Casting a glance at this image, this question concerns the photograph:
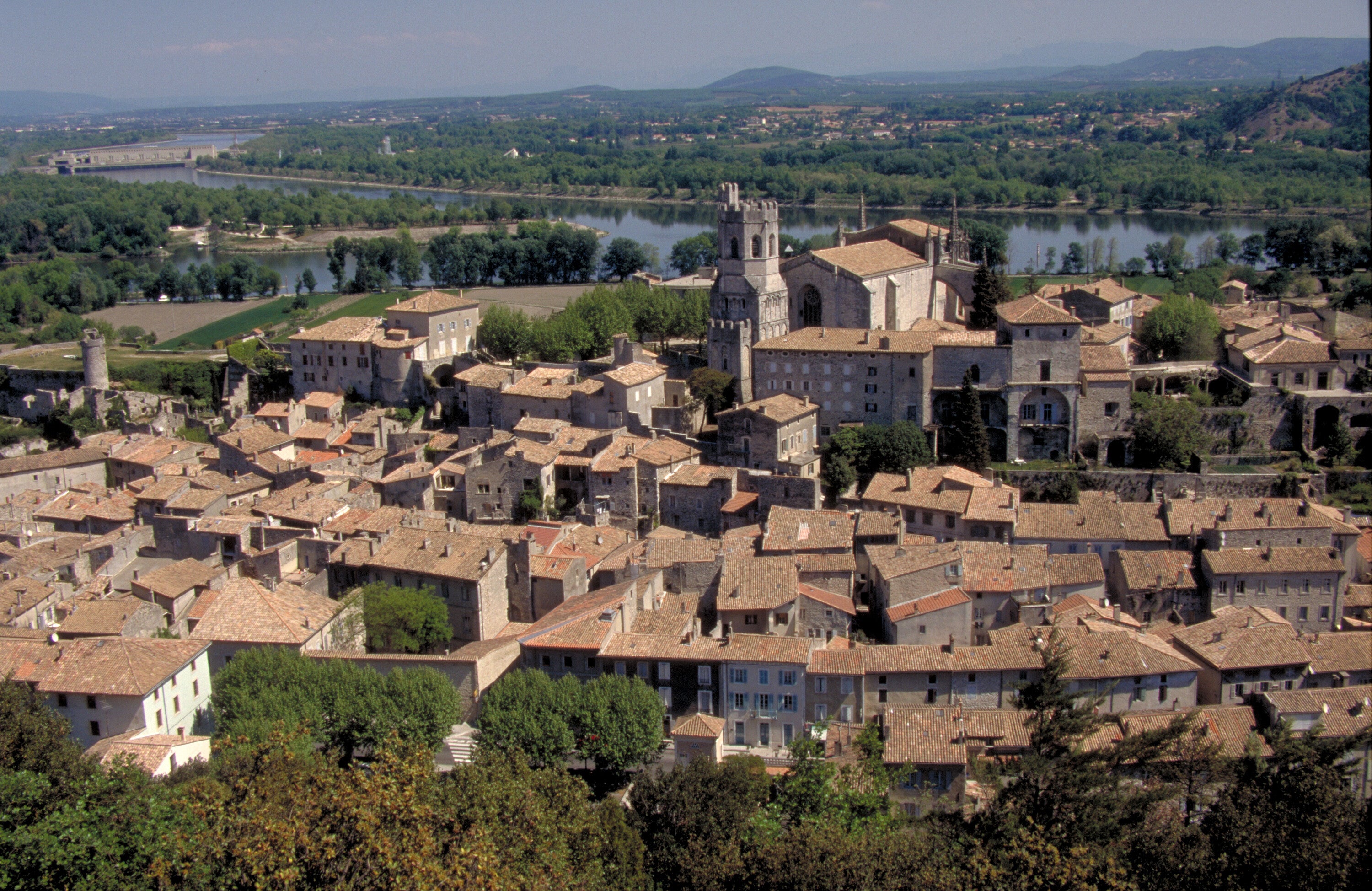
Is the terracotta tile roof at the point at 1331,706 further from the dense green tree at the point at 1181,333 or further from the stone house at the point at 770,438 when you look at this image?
the dense green tree at the point at 1181,333

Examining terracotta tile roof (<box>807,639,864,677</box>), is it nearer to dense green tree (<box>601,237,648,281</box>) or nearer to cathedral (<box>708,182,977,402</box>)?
cathedral (<box>708,182,977,402</box>)

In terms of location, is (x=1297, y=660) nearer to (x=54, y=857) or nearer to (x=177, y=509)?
(x=54, y=857)

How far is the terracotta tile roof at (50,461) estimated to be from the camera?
106 feet

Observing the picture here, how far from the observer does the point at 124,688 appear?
1936 cm

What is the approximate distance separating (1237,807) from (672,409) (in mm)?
16802

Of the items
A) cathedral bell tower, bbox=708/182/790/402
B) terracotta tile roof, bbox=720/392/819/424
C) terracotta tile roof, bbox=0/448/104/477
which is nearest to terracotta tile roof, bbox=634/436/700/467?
terracotta tile roof, bbox=720/392/819/424

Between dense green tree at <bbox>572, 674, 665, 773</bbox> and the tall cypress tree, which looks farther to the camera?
the tall cypress tree

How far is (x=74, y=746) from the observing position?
57.9 feet

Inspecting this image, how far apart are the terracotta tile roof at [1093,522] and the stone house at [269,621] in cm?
1223

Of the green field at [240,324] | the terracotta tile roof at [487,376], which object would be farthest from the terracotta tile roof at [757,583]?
the green field at [240,324]

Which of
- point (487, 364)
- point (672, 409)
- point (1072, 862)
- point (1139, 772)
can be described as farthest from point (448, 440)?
point (1072, 862)

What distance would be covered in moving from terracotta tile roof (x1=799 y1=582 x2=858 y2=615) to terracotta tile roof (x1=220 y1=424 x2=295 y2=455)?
14.5 meters

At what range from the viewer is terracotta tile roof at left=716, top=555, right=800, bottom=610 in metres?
21.7

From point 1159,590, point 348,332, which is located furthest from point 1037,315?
point 348,332
